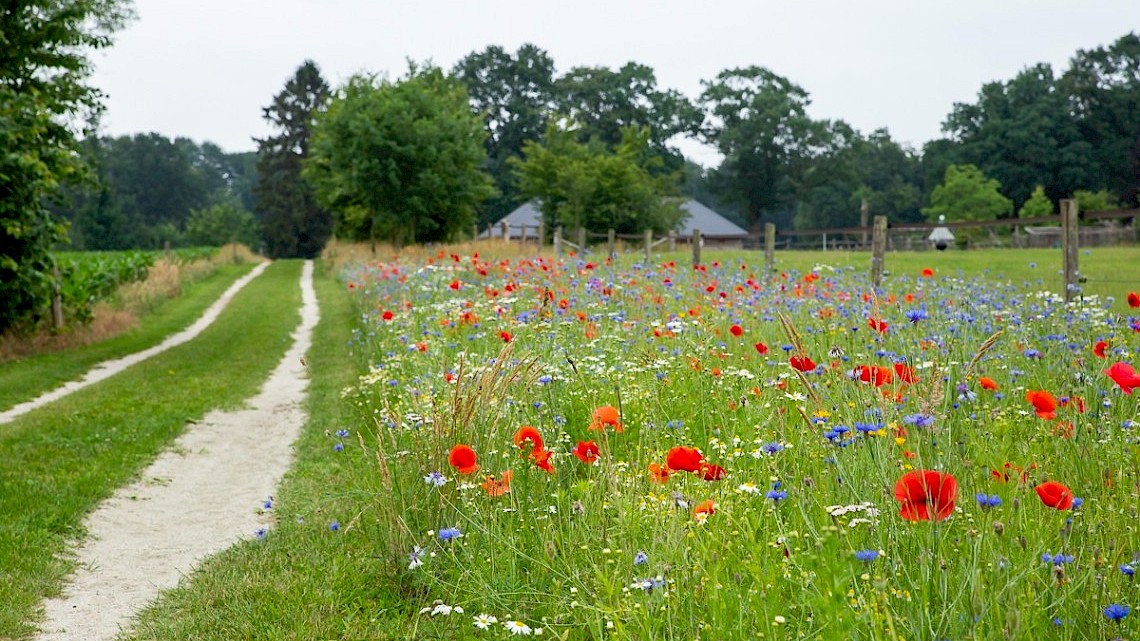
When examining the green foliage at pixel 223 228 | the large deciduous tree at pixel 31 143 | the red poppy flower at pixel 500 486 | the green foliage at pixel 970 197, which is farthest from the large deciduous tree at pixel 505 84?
the red poppy flower at pixel 500 486

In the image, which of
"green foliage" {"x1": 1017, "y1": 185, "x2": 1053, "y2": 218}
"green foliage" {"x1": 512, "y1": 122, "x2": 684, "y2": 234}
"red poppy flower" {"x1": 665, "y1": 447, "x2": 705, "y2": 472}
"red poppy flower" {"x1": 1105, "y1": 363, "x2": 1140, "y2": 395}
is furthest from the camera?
"green foliage" {"x1": 1017, "y1": 185, "x2": 1053, "y2": 218}

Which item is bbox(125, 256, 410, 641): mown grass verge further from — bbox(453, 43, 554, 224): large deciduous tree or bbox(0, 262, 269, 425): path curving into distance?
bbox(453, 43, 554, 224): large deciduous tree

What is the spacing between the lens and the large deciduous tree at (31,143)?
1350cm

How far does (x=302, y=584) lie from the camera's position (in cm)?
441

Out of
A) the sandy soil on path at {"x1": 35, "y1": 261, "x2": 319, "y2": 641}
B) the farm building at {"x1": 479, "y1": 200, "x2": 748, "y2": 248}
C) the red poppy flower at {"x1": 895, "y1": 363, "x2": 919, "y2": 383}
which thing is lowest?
the sandy soil on path at {"x1": 35, "y1": 261, "x2": 319, "y2": 641}

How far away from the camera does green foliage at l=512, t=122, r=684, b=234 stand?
4194 cm

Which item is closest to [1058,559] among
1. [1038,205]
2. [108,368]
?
[108,368]

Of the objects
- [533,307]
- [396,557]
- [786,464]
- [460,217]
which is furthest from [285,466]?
[460,217]

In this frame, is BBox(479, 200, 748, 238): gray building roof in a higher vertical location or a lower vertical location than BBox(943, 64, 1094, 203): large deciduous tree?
lower

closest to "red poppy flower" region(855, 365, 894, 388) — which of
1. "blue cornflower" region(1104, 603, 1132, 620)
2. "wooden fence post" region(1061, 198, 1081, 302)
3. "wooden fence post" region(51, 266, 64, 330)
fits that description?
"blue cornflower" region(1104, 603, 1132, 620)

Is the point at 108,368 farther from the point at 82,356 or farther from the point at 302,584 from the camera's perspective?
the point at 302,584

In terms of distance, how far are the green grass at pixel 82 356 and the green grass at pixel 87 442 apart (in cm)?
73

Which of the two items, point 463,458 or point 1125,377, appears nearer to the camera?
point 1125,377

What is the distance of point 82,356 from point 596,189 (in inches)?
1171
